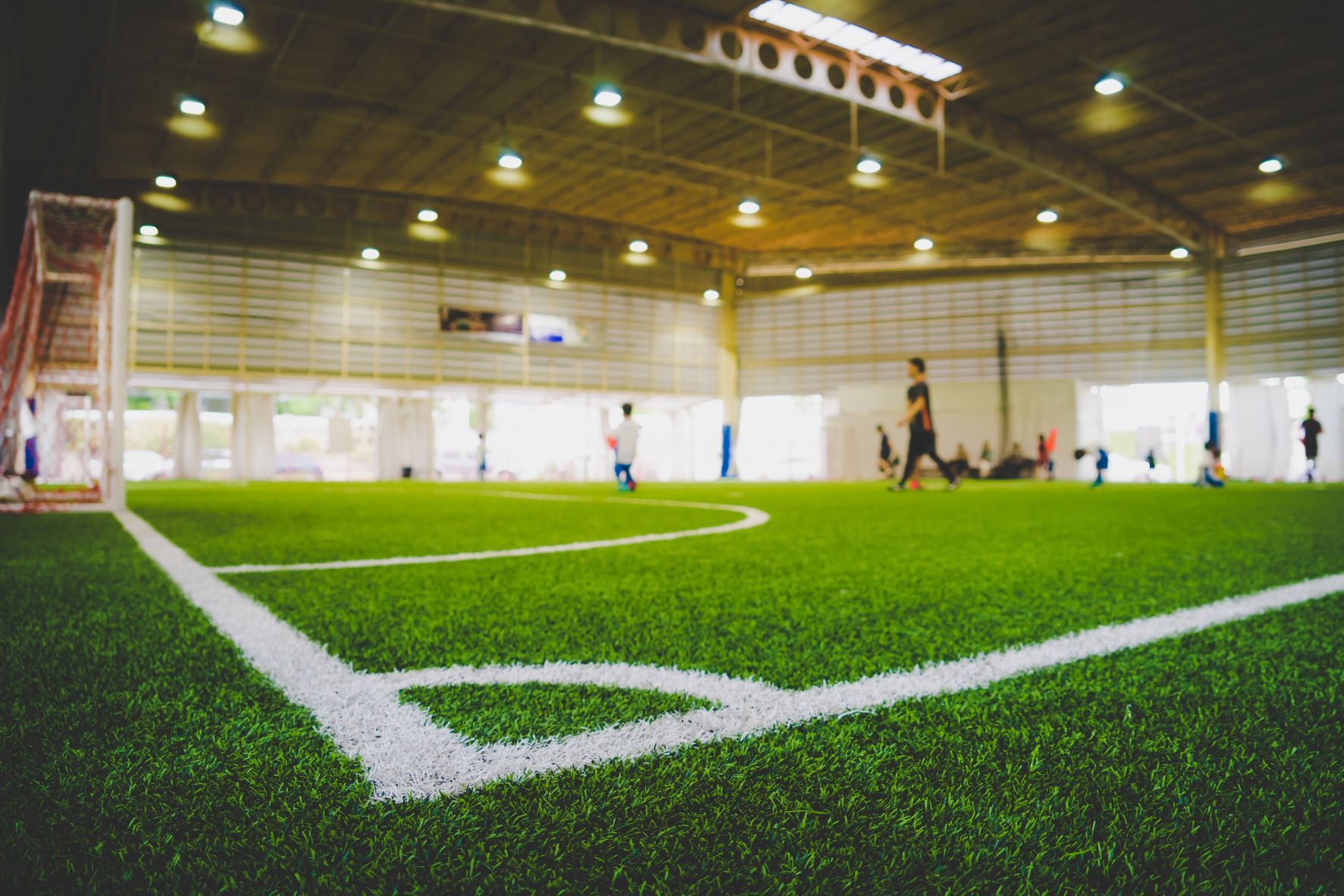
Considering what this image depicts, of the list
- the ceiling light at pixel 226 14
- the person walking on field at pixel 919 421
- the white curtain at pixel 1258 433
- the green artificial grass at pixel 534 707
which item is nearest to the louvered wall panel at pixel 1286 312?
the white curtain at pixel 1258 433

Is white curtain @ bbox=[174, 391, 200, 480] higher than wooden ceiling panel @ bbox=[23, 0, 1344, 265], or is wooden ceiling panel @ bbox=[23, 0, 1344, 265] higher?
wooden ceiling panel @ bbox=[23, 0, 1344, 265]

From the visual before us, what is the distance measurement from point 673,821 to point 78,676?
130 centimetres

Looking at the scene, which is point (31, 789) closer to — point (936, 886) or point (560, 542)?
point (936, 886)

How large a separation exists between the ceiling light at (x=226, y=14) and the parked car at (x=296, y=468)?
53.4ft

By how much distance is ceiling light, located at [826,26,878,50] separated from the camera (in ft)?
49.7

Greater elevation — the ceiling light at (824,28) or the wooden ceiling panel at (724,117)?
the ceiling light at (824,28)

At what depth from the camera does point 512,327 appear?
27078mm

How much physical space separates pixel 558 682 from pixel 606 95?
14658 mm

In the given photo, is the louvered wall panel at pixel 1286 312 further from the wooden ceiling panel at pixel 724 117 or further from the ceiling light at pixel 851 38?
the ceiling light at pixel 851 38

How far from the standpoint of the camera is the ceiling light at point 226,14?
12266 millimetres

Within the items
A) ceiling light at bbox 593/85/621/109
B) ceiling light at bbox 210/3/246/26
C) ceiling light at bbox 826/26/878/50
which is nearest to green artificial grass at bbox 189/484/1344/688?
ceiling light at bbox 593/85/621/109

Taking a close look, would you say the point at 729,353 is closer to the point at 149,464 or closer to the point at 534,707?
the point at 149,464

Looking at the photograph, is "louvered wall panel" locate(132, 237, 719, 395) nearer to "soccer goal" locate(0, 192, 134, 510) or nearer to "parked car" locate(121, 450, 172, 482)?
"parked car" locate(121, 450, 172, 482)

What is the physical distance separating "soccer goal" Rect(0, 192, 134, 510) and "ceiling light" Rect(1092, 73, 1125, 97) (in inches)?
643
